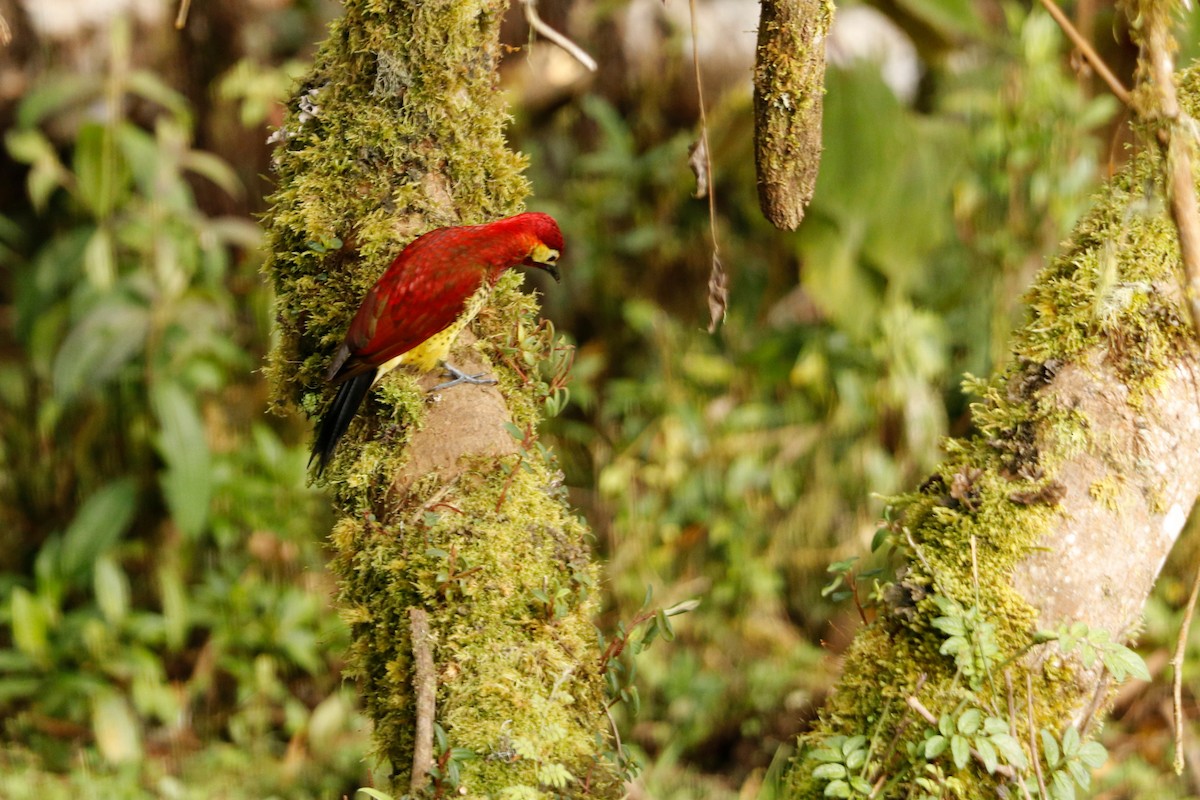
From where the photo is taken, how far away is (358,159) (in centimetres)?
196

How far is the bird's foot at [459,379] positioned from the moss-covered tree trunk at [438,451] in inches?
0.6

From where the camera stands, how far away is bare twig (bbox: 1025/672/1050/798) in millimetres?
1450

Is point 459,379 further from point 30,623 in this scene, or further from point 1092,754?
point 30,623

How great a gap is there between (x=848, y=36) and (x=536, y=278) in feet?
5.62

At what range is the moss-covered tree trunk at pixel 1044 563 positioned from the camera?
151cm

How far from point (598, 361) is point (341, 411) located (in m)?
2.74

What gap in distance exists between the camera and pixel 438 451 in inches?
69.6

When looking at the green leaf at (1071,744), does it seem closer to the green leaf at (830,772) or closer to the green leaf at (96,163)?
the green leaf at (830,772)

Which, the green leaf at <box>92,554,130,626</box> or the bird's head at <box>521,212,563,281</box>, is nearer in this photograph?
the bird's head at <box>521,212,563,281</box>

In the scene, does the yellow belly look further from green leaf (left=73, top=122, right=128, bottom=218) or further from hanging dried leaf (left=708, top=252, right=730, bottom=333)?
green leaf (left=73, top=122, right=128, bottom=218)

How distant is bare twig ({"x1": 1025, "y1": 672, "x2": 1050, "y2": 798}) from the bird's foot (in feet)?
3.20

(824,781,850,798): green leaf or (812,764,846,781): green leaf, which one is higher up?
(812,764,846,781): green leaf

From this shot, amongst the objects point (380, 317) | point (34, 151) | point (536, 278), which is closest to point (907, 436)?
point (536, 278)

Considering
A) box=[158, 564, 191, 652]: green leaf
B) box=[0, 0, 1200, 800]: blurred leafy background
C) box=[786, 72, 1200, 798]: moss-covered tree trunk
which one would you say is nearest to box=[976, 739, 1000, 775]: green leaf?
box=[786, 72, 1200, 798]: moss-covered tree trunk
